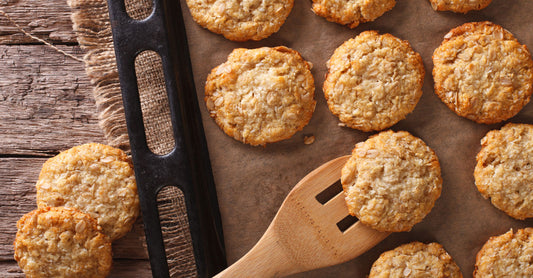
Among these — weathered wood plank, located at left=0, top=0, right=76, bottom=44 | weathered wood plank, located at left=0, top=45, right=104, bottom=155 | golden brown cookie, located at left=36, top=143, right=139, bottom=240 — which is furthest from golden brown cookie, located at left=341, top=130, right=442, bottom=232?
weathered wood plank, located at left=0, top=0, right=76, bottom=44

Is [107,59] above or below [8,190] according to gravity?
above

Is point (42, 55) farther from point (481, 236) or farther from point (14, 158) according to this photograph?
point (481, 236)

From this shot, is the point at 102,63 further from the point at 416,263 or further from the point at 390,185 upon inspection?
→ the point at 416,263

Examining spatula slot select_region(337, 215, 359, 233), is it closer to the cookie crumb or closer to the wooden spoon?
the wooden spoon

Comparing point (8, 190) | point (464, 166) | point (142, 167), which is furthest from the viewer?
point (8, 190)

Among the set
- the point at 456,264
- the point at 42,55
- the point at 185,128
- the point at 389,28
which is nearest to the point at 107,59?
the point at 42,55
